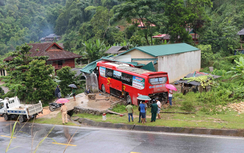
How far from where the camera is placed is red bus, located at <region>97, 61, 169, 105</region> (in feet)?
50.4

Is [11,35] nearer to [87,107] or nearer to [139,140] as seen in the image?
[87,107]

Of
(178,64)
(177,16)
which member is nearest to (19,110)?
(178,64)

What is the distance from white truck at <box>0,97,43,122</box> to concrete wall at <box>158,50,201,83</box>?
493 inches

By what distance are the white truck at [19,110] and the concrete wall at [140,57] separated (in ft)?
36.9

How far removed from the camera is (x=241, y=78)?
61.5 feet

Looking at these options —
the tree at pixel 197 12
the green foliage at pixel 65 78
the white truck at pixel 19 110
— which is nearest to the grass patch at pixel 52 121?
the white truck at pixel 19 110

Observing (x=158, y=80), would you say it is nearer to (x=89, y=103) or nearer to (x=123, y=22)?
(x=89, y=103)

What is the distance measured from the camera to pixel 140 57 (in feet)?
75.8

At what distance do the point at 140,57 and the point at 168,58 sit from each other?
3.07 meters

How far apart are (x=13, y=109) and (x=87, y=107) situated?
5560mm

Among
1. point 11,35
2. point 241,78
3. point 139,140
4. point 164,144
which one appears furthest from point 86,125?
point 11,35

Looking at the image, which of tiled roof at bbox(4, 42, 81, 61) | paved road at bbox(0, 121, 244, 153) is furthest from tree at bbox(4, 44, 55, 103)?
tiled roof at bbox(4, 42, 81, 61)

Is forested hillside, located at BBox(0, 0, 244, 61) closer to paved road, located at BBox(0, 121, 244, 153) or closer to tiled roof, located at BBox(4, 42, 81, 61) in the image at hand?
tiled roof, located at BBox(4, 42, 81, 61)

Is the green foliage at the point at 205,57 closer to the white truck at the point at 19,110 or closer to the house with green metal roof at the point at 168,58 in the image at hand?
the house with green metal roof at the point at 168,58
